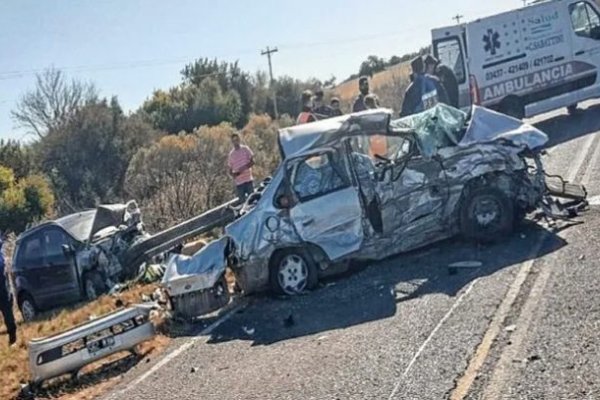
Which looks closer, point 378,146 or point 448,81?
point 378,146

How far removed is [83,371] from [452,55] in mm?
12520

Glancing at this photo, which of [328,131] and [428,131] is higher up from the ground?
[328,131]

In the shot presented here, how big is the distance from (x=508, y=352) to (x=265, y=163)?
59.1ft

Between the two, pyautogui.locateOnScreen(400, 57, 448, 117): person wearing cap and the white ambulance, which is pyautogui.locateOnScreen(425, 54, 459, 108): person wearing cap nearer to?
pyautogui.locateOnScreen(400, 57, 448, 117): person wearing cap

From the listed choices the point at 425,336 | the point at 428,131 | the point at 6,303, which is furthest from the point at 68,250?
the point at 425,336

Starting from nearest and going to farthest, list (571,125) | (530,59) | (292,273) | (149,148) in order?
(292,273)
(571,125)
(530,59)
(149,148)

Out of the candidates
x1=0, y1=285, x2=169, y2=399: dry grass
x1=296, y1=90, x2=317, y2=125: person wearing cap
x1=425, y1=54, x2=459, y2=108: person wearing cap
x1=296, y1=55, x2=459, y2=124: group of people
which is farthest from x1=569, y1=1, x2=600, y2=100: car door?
x1=0, y1=285, x2=169, y2=399: dry grass

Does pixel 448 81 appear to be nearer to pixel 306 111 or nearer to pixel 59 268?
pixel 306 111

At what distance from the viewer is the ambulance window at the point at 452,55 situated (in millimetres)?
17953

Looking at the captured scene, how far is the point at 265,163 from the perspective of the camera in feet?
77.3

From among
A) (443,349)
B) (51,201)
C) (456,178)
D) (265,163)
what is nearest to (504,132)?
(456,178)

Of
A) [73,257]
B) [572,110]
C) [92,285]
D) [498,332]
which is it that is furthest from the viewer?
[572,110]

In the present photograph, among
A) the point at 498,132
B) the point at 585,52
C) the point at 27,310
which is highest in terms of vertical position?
the point at 585,52

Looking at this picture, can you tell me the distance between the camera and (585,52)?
17812mm
